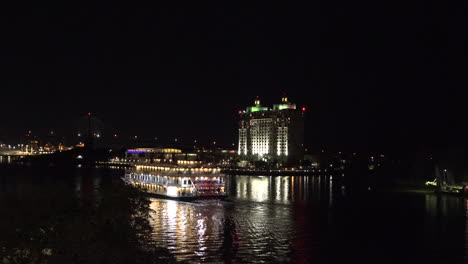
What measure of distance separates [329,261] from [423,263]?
422 centimetres

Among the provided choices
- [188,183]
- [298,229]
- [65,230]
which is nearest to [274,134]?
[188,183]

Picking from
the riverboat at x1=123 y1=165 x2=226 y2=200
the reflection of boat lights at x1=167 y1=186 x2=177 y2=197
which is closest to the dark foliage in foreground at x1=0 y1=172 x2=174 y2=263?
the riverboat at x1=123 y1=165 x2=226 y2=200

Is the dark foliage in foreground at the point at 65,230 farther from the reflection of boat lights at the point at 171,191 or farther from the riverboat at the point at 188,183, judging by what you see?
the reflection of boat lights at the point at 171,191

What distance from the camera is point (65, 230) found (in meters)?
10.9

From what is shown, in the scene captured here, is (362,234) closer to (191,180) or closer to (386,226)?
(386,226)

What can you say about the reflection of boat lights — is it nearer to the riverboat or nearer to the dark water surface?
the riverboat

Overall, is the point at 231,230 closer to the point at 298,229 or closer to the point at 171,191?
the point at 298,229

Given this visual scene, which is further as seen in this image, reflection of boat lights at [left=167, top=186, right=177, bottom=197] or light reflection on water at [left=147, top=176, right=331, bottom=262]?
reflection of boat lights at [left=167, top=186, right=177, bottom=197]

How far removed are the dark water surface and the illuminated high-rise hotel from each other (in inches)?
3217

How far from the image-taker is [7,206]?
1295cm

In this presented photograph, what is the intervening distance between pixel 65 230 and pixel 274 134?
11888 cm

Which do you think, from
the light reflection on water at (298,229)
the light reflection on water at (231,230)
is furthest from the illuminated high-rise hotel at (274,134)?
the light reflection on water at (231,230)

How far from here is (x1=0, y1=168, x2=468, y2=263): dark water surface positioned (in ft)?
73.6

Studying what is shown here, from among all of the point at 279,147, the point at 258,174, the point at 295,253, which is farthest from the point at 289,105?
the point at 295,253
